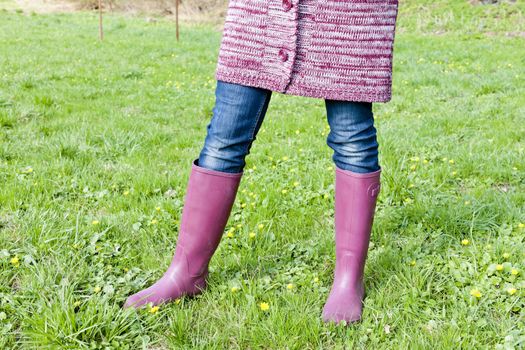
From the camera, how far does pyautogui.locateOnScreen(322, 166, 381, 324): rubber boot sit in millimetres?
1959

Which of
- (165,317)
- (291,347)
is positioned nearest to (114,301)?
(165,317)

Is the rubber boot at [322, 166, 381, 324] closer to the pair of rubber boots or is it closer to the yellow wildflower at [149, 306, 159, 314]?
the pair of rubber boots

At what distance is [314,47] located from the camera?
184cm

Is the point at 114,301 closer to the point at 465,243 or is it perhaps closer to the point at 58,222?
the point at 58,222

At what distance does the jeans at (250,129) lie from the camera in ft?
6.13

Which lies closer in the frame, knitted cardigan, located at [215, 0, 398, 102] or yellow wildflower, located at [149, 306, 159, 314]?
knitted cardigan, located at [215, 0, 398, 102]

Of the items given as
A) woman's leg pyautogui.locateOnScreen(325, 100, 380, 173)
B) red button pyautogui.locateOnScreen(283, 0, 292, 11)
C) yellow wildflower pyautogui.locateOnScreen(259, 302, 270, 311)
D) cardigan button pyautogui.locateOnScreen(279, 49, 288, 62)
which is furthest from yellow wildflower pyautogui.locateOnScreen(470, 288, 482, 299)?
red button pyautogui.locateOnScreen(283, 0, 292, 11)

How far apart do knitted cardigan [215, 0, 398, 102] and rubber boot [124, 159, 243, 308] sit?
0.38m

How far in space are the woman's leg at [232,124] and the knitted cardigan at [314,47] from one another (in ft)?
0.16

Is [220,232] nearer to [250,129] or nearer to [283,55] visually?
[250,129]

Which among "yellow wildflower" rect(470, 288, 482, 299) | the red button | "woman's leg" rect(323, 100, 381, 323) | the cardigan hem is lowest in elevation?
"yellow wildflower" rect(470, 288, 482, 299)

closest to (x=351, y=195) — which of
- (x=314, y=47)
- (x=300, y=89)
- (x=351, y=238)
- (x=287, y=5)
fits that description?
(x=351, y=238)

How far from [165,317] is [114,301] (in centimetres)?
24

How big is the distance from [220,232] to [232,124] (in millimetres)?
443
